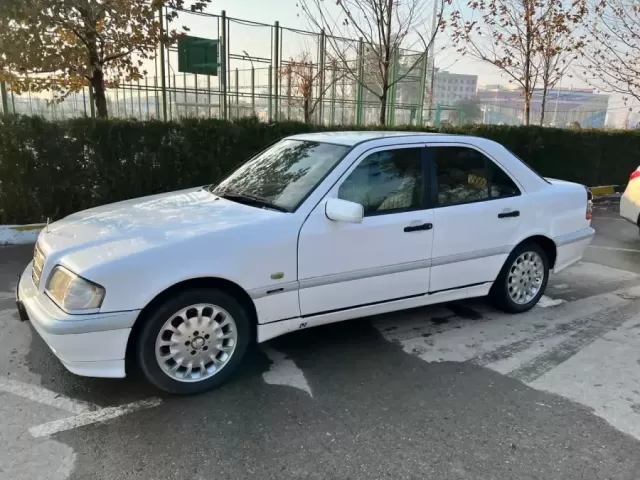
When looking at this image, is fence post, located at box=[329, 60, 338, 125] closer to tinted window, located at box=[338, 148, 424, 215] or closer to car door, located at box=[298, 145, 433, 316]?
tinted window, located at box=[338, 148, 424, 215]

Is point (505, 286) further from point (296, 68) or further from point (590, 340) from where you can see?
point (296, 68)

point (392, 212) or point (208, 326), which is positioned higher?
point (392, 212)

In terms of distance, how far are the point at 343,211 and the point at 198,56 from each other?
15.0 metres

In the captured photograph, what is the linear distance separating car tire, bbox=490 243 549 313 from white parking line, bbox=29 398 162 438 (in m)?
3.13

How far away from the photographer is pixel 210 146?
873 centimetres

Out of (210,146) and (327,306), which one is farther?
(210,146)

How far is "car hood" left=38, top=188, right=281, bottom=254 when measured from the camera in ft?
10.8

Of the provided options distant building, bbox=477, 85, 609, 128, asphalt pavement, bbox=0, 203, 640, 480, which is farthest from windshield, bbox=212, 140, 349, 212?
distant building, bbox=477, 85, 609, 128

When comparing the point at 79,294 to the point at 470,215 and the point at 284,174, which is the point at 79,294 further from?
the point at 470,215

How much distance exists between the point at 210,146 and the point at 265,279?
5.82m

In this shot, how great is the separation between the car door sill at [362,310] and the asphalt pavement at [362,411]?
31 cm

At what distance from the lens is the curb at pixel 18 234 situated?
7449 mm

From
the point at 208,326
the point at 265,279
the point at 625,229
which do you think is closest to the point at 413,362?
the point at 265,279

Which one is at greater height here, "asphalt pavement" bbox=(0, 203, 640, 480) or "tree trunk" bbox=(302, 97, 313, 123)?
"tree trunk" bbox=(302, 97, 313, 123)
